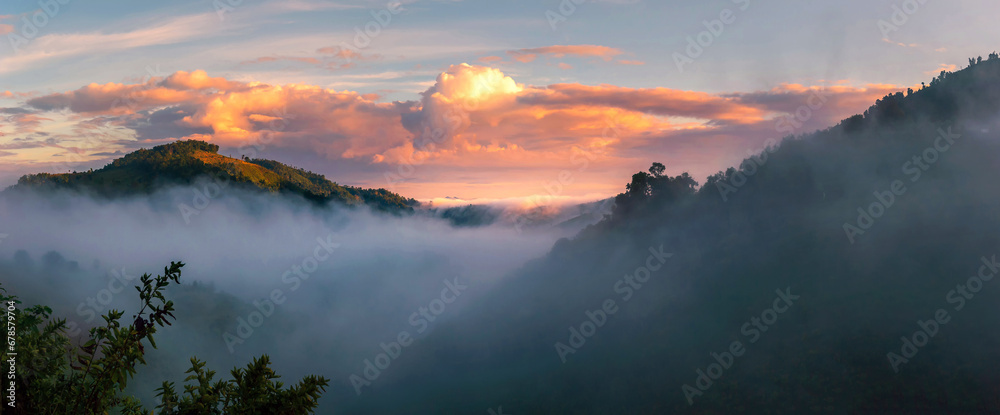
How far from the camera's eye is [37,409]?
28.9 feet

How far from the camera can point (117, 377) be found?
317 inches

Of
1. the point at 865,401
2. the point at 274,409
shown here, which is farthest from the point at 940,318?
the point at 274,409

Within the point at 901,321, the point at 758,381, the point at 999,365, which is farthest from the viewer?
the point at 758,381

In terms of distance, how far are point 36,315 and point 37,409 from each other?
15.0 ft

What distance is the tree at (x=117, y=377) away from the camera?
8.03 metres

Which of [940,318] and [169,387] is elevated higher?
[169,387]

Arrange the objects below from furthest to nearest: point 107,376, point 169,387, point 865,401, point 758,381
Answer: point 758,381, point 865,401, point 169,387, point 107,376

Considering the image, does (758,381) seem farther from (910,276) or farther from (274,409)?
(274,409)

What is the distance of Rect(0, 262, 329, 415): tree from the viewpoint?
8.03 m

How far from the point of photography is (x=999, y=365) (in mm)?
144250

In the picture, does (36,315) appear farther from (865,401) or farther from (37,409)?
(865,401)

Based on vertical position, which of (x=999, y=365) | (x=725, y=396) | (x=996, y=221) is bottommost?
(x=725, y=396)

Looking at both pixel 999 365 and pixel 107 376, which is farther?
pixel 999 365

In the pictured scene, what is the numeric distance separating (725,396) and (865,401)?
42.7 metres
